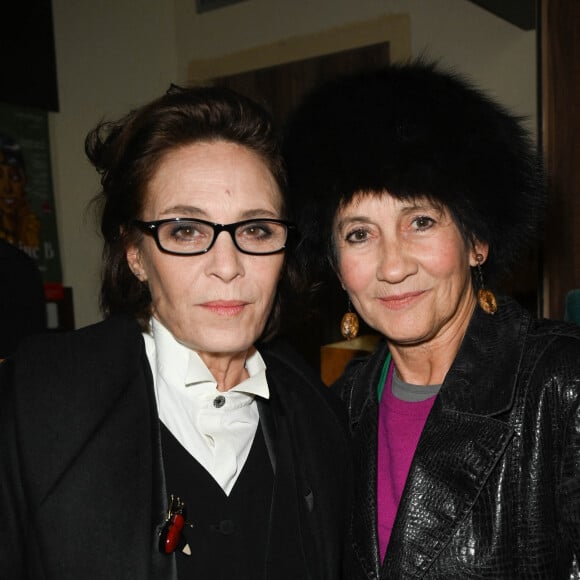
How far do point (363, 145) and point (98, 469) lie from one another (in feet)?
3.00

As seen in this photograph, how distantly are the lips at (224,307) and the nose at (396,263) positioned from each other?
35cm

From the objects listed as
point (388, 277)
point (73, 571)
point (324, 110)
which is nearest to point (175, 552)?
point (73, 571)

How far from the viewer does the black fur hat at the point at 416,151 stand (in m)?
1.53

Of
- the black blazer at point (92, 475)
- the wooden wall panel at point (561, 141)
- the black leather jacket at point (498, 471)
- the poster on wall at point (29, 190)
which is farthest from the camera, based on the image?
the poster on wall at point (29, 190)

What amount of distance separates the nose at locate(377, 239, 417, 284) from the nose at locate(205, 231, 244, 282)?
0.36 m

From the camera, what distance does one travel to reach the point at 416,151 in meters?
1.52

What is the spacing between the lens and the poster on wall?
365 centimetres

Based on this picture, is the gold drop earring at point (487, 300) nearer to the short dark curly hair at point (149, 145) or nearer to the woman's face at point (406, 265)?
the woman's face at point (406, 265)

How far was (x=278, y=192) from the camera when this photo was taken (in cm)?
155

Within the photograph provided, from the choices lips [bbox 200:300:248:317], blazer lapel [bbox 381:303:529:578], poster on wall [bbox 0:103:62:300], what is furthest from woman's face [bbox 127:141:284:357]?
poster on wall [bbox 0:103:62:300]

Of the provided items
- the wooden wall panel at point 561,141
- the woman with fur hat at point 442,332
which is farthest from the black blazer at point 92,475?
the wooden wall panel at point 561,141

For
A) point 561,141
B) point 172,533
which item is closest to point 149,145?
point 172,533

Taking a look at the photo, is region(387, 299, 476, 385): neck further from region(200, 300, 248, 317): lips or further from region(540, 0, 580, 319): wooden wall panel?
region(540, 0, 580, 319): wooden wall panel

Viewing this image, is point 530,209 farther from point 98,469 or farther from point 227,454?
point 98,469
